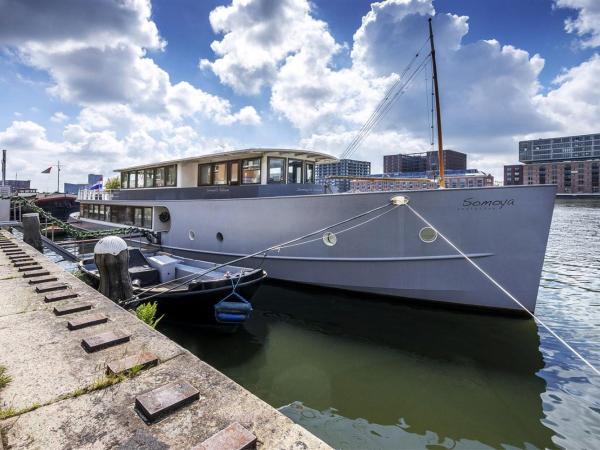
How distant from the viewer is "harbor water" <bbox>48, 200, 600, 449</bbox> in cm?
436

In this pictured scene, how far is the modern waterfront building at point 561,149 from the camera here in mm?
140500

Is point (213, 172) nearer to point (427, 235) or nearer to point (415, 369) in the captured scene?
point (427, 235)

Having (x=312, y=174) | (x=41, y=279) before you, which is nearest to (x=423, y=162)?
(x=312, y=174)

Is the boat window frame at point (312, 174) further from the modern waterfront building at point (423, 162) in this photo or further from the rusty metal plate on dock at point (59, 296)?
the rusty metal plate on dock at point (59, 296)

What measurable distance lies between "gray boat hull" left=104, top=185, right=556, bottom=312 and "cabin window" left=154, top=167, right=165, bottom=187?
15.8 ft

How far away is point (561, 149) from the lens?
481 ft

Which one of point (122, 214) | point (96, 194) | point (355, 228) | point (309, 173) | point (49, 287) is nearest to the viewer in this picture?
point (49, 287)

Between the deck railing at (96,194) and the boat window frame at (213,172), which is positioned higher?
the boat window frame at (213,172)

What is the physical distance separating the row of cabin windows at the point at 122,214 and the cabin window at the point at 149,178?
1.07 metres

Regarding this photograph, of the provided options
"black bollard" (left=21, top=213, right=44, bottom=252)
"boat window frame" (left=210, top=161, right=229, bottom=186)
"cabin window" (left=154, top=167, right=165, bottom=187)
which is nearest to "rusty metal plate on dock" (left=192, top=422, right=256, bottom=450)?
"boat window frame" (left=210, top=161, right=229, bottom=186)

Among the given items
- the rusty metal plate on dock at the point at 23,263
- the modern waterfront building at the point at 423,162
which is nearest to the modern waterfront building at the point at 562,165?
the modern waterfront building at the point at 423,162

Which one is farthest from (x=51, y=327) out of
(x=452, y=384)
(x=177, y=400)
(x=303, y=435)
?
(x=452, y=384)

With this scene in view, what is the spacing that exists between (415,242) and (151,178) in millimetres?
11569

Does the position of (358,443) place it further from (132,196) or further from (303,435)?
(132,196)
